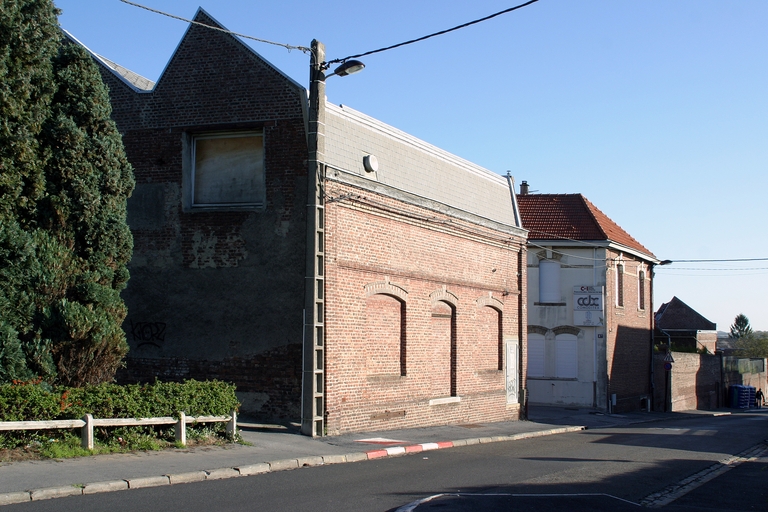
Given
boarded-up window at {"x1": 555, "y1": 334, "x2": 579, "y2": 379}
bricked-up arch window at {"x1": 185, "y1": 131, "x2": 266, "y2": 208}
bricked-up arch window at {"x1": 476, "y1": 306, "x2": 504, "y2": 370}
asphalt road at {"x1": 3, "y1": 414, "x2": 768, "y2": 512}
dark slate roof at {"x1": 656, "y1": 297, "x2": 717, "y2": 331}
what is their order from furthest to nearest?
dark slate roof at {"x1": 656, "y1": 297, "x2": 717, "y2": 331}
boarded-up window at {"x1": 555, "y1": 334, "x2": 579, "y2": 379}
bricked-up arch window at {"x1": 476, "y1": 306, "x2": 504, "y2": 370}
bricked-up arch window at {"x1": 185, "y1": 131, "x2": 266, "y2": 208}
asphalt road at {"x1": 3, "y1": 414, "x2": 768, "y2": 512}

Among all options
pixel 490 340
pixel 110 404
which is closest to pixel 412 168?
pixel 490 340

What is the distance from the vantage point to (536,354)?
34.1 metres

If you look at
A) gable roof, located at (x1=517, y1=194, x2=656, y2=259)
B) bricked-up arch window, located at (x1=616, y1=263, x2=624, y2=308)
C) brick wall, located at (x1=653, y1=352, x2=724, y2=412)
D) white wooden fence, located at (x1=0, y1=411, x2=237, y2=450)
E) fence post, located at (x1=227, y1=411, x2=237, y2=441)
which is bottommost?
brick wall, located at (x1=653, y1=352, x2=724, y2=412)

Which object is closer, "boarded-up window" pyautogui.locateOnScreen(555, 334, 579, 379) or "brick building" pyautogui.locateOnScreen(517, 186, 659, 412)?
"brick building" pyautogui.locateOnScreen(517, 186, 659, 412)

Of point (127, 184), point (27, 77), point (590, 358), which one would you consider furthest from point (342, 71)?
point (590, 358)

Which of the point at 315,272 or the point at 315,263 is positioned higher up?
the point at 315,263

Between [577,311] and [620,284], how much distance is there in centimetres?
372

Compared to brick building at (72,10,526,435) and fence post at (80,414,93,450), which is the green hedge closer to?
fence post at (80,414,93,450)

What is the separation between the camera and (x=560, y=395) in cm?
3341

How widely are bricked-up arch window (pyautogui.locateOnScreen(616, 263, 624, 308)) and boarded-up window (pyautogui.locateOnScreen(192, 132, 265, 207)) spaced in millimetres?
22374

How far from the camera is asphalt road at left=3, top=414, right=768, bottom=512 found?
368 inches

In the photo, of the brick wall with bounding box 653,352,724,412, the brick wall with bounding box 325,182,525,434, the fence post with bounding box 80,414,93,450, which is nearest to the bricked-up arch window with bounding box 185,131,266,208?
the brick wall with bounding box 325,182,525,434

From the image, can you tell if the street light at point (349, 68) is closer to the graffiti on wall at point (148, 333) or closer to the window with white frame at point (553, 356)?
the graffiti on wall at point (148, 333)

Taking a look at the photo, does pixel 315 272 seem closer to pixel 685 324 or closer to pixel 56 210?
pixel 56 210
